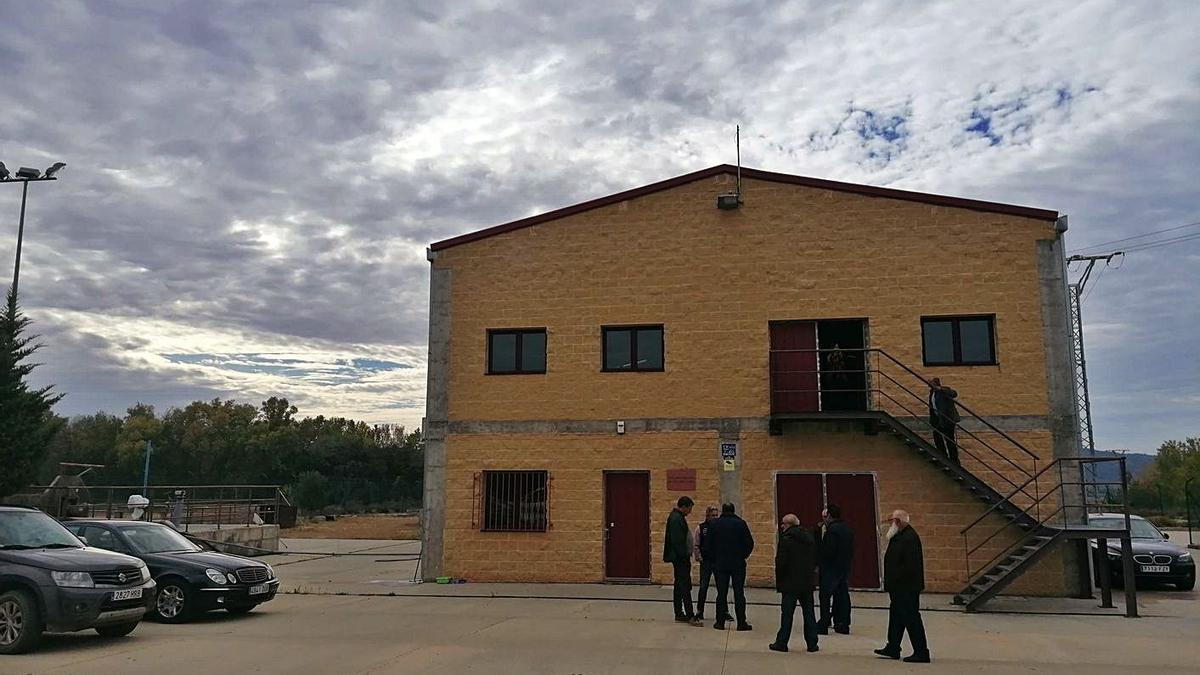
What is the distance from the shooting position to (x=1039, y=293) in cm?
1558

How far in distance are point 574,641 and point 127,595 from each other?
5.30m

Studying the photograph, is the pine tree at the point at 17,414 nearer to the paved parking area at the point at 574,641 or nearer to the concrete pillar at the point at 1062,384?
the paved parking area at the point at 574,641

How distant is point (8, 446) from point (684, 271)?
22383 mm

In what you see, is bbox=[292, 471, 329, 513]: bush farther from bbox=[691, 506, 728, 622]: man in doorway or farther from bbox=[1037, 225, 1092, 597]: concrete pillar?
bbox=[1037, 225, 1092, 597]: concrete pillar

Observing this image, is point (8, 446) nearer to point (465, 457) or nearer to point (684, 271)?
point (465, 457)

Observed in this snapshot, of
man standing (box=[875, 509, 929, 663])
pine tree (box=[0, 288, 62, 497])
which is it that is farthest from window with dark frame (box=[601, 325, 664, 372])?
pine tree (box=[0, 288, 62, 497])

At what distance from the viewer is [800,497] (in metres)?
15.9

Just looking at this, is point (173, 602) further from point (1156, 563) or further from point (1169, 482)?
point (1169, 482)

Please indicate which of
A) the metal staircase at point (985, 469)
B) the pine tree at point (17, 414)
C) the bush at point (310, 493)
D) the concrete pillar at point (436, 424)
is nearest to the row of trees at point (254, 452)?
the bush at point (310, 493)

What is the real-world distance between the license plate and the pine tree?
20.1 meters

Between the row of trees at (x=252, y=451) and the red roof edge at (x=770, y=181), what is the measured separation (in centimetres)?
4608

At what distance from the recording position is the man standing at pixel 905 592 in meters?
9.16

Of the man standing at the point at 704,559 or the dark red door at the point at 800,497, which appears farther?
the dark red door at the point at 800,497

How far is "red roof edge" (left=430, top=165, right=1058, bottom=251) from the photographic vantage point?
1588 centimetres
